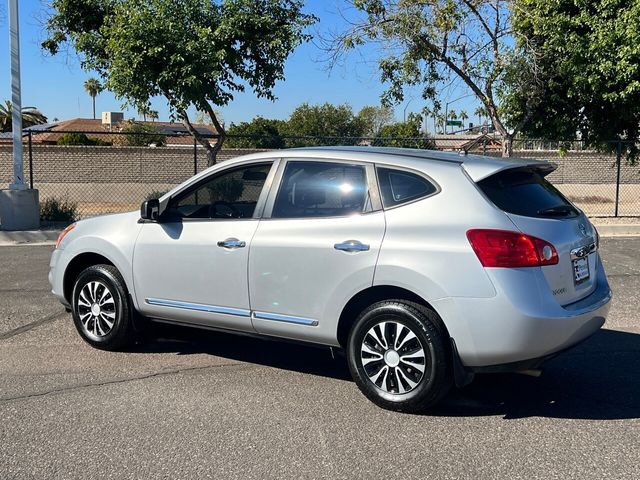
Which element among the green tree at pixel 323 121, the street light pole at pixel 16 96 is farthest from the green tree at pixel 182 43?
the green tree at pixel 323 121

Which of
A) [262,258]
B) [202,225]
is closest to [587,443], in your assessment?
Answer: [262,258]

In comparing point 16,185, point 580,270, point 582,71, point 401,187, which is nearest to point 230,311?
point 401,187

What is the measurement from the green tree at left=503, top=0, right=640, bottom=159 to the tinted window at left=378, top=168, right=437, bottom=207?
1057 cm

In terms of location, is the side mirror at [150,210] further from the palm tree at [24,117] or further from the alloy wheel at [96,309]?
the palm tree at [24,117]

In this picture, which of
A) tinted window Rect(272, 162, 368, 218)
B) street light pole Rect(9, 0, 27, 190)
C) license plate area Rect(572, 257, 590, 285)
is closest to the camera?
license plate area Rect(572, 257, 590, 285)

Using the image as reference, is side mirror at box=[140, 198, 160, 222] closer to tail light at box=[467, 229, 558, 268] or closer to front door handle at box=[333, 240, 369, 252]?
front door handle at box=[333, 240, 369, 252]

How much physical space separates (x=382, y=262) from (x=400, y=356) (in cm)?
63

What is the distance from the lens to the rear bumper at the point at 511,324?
13.2 feet

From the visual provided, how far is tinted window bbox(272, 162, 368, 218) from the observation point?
15.4 feet

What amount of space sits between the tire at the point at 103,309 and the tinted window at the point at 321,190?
1.65 metres

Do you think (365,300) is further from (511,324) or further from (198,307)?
(198,307)

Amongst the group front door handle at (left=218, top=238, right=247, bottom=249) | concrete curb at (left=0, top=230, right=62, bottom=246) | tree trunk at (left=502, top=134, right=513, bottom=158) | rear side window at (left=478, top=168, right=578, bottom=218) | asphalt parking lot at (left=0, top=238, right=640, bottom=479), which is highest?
tree trunk at (left=502, top=134, right=513, bottom=158)

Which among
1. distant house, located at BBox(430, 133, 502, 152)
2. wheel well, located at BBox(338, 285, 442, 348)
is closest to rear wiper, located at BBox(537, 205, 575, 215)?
wheel well, located at BBox(338, 285, 442, 348)

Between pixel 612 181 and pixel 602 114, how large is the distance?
17149 millimetres
